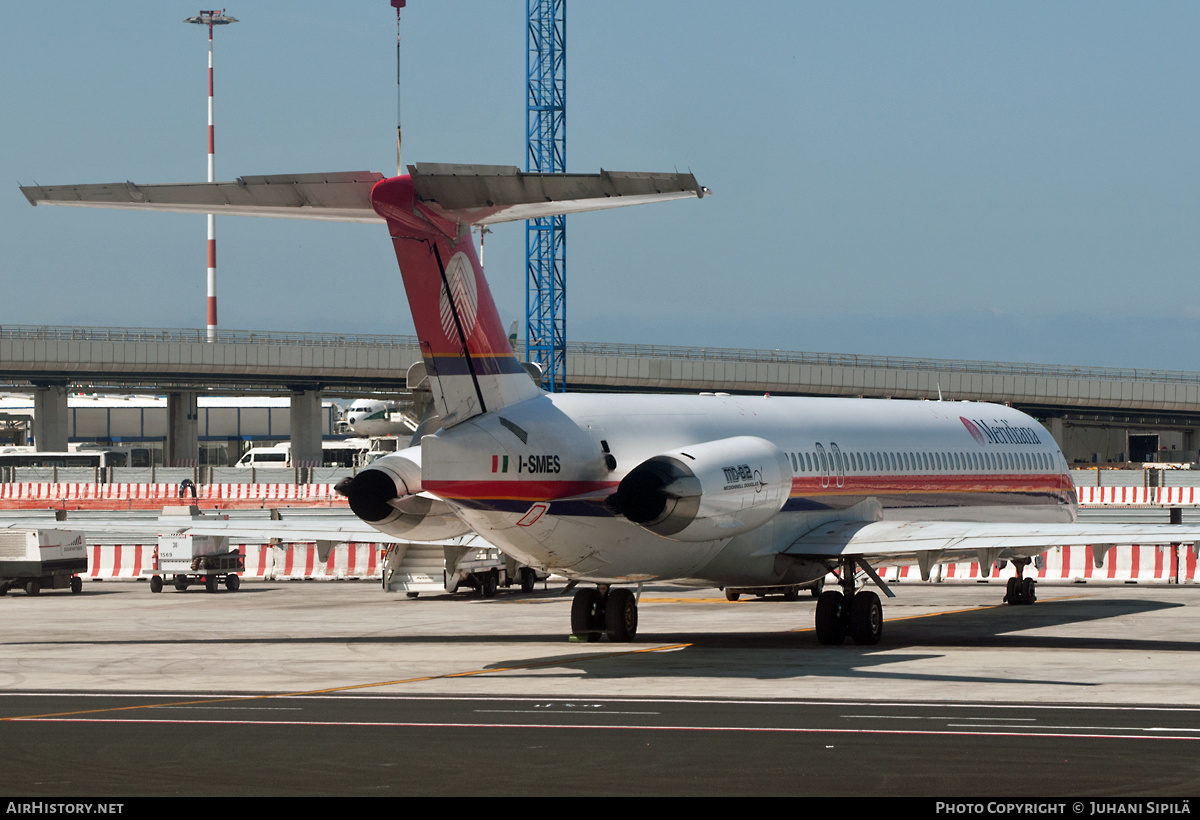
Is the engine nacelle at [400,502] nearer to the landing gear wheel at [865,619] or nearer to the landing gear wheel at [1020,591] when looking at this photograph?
the landing gear wheel at [865,619]

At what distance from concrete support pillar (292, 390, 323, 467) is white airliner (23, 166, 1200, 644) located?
226ft

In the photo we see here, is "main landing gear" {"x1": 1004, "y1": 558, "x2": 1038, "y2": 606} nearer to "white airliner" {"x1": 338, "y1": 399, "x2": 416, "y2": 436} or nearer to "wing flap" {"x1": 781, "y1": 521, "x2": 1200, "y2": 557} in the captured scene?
"wing flap" {"x1": 781, "y1": 521, "x2": 1200, "y2": 557}

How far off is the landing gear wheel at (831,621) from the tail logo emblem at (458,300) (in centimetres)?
691

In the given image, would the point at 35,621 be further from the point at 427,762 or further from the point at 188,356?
the point at 188,356

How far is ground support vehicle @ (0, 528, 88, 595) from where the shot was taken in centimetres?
3466

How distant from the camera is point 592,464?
19.3m

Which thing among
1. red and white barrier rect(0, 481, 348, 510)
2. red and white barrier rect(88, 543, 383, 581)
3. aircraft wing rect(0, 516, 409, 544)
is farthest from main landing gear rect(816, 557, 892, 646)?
red and white barrier rect(0, 481, 348, 510)

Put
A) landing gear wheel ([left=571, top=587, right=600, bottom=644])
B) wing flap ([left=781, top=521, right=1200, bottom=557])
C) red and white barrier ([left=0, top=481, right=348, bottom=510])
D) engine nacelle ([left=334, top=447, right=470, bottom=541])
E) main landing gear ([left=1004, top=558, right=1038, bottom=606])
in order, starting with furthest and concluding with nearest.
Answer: red and white barrier ([left=0, top=481, right=348, bottom=510]) → main landing gear ([left=1004, top=558, right=1038, bottom=606]) → landing gear wheel ([left=571, top=587, right=600, bottom=644]) → wing flap ([left=781, top=521, right=1200, bottom=557]) → engine nacelle ([left=334, top=447, right=470, bottom=541])

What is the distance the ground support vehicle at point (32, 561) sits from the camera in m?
34.7

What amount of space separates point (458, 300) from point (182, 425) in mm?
80295

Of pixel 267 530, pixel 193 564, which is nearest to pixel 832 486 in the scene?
pixel 267 530

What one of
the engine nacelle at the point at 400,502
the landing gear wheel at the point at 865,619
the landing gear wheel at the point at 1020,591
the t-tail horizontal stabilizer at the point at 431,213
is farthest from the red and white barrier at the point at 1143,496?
the t-tail horizontal stabilizer at the point at 431,213
